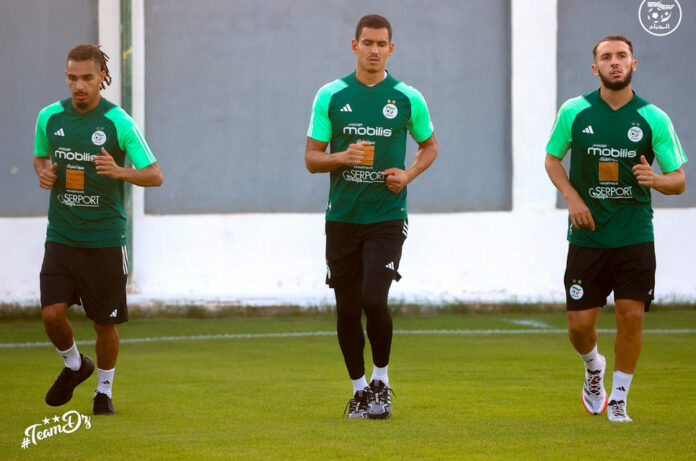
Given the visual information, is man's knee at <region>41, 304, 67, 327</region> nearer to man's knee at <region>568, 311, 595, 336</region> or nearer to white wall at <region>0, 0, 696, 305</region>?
man's knee at <region>568, 311, 595, 336</region>

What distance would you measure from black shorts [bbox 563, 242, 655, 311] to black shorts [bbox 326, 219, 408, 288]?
1077mm

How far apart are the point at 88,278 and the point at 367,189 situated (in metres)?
1.85

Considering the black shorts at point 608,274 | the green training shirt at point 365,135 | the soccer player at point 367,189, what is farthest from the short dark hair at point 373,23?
the black shorts at point 608,274

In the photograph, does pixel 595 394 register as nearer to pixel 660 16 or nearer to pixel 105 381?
pixel 105 381

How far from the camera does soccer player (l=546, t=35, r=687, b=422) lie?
756 cm

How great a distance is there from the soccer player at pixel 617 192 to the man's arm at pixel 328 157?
1.23 metres

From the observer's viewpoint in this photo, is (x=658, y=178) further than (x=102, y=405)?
No

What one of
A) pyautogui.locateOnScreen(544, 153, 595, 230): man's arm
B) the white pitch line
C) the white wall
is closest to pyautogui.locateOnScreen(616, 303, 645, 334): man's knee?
pyautogui.locateOnScreen(544, 153, 595, 230): man's arm

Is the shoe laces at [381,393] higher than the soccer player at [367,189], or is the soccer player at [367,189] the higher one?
the soccer player at [367,189]

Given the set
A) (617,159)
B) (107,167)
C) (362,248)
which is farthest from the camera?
(362,248)

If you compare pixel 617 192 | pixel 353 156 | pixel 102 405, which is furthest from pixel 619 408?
pixel 102 405

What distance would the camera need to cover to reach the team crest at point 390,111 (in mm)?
7855

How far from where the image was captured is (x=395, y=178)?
305 inches

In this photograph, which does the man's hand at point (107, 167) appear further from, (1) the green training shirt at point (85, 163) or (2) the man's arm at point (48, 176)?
(2) the man's arm at point (48, 176)
